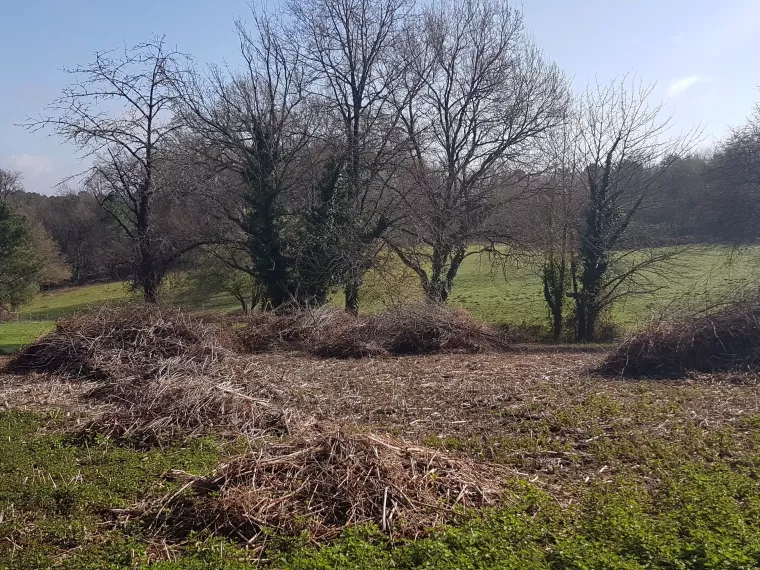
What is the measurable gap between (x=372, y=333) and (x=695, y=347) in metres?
6.06

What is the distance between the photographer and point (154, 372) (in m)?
9.35

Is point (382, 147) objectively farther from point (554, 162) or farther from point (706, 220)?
point (706, 220)

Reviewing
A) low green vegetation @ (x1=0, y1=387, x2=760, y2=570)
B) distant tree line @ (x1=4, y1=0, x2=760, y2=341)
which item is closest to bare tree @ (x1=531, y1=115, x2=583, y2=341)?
distant tree line @ (x1=4, y1=0, x2=760, y2=341)

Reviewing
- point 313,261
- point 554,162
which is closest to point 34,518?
point 313,261

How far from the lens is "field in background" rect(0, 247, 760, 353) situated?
13.1 meters

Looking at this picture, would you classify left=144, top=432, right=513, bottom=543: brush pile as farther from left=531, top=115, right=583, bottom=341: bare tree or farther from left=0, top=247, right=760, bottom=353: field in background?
left=531, top=115, right=583, bottom=341: bare tree

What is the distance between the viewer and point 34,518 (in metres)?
4.77

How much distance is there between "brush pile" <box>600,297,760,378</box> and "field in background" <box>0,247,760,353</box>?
2.61 ft

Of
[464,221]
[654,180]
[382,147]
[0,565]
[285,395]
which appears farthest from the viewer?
[654,180]

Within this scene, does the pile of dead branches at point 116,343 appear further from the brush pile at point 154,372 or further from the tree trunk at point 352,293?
the tree trunk at point 352,293

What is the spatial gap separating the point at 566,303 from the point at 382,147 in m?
8.91

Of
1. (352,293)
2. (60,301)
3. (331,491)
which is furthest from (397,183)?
(60,301)

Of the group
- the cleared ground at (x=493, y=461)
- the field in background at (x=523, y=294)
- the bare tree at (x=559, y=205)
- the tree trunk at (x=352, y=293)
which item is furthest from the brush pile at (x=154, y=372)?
the bare tree at (x=559, y=205)

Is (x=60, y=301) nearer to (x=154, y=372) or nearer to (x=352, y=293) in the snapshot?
(x=352, y=293)
